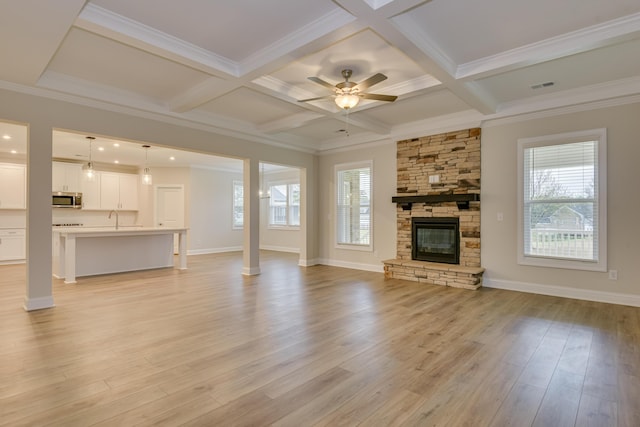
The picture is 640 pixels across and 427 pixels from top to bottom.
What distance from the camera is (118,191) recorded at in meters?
9.74

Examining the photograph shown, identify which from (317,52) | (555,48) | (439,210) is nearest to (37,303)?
(317,52)

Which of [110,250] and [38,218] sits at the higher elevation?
[38,218]

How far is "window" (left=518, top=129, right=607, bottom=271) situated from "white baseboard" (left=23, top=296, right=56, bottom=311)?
654 cm

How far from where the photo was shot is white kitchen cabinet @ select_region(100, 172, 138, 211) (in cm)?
948

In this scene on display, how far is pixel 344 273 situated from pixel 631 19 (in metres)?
5.28

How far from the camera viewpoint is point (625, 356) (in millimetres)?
2773

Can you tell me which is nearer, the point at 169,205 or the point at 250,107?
the point at 250,107

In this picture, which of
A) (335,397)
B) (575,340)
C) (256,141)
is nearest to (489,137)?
(575,340)

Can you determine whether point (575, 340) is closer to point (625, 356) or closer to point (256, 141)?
point (625, 356)

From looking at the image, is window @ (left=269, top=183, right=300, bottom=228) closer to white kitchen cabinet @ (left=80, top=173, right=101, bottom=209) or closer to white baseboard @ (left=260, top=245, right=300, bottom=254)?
white baseboard @ (left=260, top=245, right=300, bottom=254)

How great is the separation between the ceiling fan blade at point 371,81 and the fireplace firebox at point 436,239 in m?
3.26

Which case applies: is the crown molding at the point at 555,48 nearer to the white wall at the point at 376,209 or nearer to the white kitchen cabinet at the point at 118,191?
the white wall at the point at 376,209

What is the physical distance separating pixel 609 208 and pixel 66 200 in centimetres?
1124

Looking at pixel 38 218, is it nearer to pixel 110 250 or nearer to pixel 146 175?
pixel 110 250
